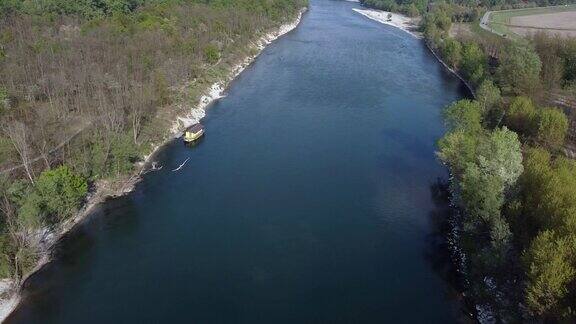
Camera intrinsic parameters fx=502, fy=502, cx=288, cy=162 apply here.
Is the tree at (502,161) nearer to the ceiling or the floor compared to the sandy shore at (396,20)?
nearer to the ceiling

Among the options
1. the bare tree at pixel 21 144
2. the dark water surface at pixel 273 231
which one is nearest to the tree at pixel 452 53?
the dark water surface at pixel 273 231

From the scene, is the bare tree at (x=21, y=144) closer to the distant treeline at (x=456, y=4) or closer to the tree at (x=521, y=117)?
the tree at (x=521, y=117)

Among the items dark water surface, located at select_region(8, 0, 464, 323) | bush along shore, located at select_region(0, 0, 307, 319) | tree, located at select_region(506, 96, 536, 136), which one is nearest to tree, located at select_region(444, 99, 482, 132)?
tree, located at select_region(506, 96, 536, 136)

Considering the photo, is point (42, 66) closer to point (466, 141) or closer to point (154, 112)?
point (154, 112)

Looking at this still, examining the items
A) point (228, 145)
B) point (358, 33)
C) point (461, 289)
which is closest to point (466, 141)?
point (461, 289)

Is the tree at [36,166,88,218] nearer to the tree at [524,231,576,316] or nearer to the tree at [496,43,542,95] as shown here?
the tree at [524,231,576,316]
